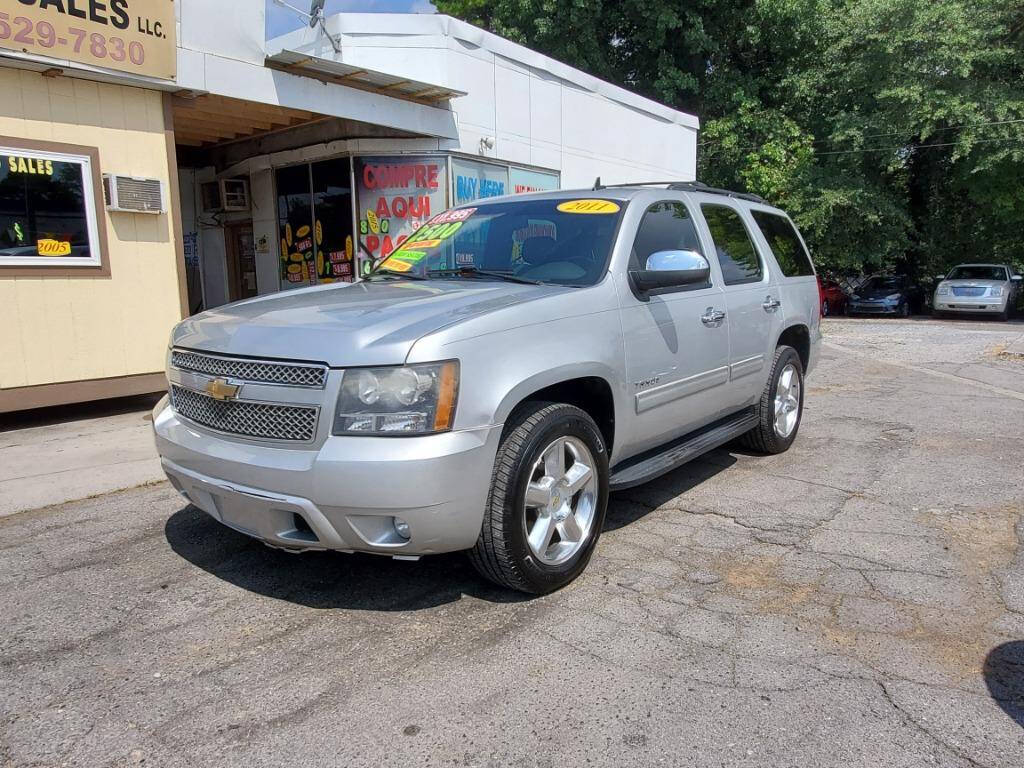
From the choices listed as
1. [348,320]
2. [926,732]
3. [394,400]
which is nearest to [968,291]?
[926,732]

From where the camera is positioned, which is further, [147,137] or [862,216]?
[862,216]

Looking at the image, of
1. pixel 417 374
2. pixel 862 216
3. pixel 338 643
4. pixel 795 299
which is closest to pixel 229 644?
pixel 338 643

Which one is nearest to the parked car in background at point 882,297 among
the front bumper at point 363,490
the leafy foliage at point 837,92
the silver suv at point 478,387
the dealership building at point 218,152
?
the leafy foliage at point 837,92

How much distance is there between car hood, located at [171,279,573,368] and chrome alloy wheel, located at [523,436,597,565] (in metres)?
0.73

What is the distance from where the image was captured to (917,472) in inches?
218

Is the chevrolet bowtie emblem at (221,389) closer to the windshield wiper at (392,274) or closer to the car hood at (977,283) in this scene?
the windshield wiper at (392,274)

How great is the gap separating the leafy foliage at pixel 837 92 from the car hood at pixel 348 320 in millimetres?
22510

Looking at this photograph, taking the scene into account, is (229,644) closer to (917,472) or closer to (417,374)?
(417,374)

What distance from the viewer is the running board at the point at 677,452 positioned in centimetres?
392

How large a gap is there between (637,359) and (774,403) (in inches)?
87.3

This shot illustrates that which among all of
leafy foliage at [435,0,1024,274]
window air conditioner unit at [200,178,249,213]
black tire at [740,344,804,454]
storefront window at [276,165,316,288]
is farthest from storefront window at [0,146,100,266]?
leafy foliage at [435,0,1024,274]

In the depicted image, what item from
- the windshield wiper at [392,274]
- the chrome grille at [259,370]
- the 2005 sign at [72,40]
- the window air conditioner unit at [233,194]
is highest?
the 2005 sign at [72,40]

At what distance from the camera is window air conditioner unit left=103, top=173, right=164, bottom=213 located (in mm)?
7379

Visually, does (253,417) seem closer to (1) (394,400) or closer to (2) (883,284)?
(1) (394,400)
